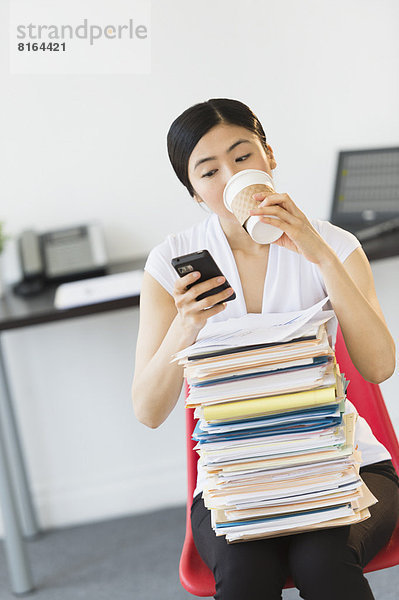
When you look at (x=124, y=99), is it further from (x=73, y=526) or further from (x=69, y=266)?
(x=73, y=526)

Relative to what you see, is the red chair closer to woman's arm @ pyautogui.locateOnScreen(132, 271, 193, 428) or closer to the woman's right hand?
woman's arm @ pyautogui.locateOnScreen(132, 271, 193, 428)

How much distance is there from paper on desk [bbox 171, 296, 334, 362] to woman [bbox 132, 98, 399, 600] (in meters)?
0.04

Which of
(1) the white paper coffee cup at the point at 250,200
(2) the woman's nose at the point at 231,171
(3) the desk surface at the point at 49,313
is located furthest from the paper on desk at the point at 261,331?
(3) the desk surface at the point at 49,313

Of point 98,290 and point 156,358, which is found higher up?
point 156,358

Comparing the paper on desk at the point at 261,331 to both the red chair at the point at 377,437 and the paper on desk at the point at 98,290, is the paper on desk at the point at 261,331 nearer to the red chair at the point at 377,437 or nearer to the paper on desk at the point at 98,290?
the red chair at the point at 377,437

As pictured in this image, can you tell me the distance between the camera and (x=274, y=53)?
1.77 m

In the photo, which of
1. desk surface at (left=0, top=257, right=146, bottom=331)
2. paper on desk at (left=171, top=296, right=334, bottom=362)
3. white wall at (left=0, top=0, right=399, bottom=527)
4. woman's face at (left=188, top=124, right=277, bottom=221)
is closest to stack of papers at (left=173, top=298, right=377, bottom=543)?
paper on desk at (left=171, top=296, right=334, bottom=362)

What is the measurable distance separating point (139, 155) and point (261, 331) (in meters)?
1.13

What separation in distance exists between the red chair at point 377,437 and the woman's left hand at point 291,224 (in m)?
0.31

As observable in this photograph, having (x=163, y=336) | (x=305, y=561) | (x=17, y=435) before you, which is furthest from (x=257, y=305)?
(x=17, y=435)

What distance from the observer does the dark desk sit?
6.24ft

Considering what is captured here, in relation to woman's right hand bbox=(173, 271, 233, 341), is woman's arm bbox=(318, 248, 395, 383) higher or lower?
lower

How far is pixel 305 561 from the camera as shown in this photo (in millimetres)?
1067

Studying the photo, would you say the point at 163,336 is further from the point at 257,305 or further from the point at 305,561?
the point at 305,561
